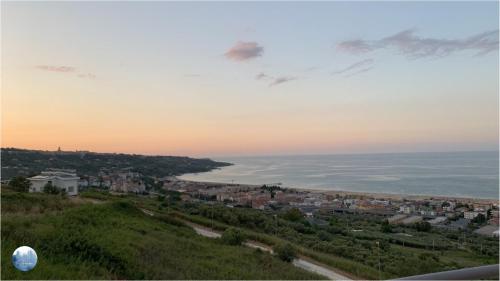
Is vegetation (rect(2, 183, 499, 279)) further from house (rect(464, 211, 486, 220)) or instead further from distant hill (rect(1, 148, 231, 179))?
distant hill (rect(1, 148, 231, 179))

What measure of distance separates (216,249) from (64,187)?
33.7 ft

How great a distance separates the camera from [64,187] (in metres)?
16.6

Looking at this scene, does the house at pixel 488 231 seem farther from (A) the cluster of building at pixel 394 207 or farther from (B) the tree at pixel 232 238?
(B) the tree at pixel 232 238

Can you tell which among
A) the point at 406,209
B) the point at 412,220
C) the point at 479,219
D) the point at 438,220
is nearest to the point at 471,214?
the point at 479,219

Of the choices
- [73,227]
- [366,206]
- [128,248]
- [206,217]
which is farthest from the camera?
[366,206]

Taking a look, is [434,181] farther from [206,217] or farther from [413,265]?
[413,265]

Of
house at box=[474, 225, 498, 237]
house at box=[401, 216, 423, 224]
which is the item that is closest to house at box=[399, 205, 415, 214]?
house at box=[401, 216, 423, 224]

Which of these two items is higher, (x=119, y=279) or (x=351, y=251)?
(x=119, y=279)

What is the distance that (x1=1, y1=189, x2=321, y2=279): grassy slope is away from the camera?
5.12 metres

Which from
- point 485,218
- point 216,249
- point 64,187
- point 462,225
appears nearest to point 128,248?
point 216,249

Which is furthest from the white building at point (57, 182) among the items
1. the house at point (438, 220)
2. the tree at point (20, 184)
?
the house at point (438, 220)

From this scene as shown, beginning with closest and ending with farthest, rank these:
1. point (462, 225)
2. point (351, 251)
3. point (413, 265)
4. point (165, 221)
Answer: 1. point (413, 265)
2. point (351, 251)
3. point (165, 221)
4. point (462, 225)

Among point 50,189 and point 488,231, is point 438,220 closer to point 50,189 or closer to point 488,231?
point 488,231

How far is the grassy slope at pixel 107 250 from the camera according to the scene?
5117 millimetres
